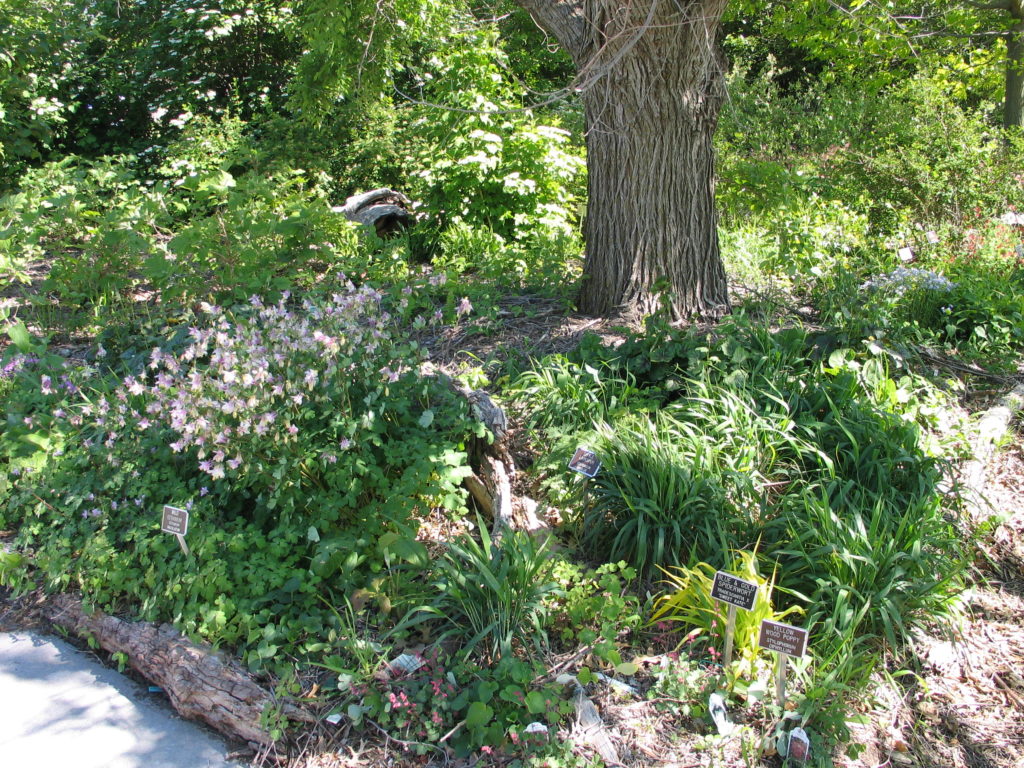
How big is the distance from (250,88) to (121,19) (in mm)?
2140

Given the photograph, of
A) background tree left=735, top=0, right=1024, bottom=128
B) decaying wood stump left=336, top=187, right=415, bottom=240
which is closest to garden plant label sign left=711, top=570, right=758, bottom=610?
decaying wood stump left=336, top=187, right=415, bottom=240

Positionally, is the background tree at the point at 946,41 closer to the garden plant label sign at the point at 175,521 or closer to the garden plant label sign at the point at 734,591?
the garden plant label sign at the point at 734,591

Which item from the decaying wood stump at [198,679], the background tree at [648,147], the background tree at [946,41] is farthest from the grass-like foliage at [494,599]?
the background tree at [946,41]

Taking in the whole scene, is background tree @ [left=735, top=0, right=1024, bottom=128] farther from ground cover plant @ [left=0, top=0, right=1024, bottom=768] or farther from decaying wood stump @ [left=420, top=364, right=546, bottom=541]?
decaying wood stump @ [left=420, top=364, right=546, bottom=541]

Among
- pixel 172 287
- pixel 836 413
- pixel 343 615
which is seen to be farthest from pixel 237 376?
pixel 836 413

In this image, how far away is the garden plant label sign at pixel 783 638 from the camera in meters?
2.52

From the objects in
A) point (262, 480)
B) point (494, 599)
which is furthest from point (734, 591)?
point (262, 480)

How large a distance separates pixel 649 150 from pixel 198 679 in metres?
3.94

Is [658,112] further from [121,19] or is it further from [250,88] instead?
[121,19]

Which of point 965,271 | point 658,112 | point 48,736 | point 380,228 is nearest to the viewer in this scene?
point 48,736

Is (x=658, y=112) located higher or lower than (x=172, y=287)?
higher

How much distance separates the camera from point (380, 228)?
766 cm

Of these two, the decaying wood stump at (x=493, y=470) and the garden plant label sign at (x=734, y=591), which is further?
the decaying wood stump at (x=493, y=470)

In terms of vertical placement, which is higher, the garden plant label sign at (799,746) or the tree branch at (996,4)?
the tree branch at (996,4)
